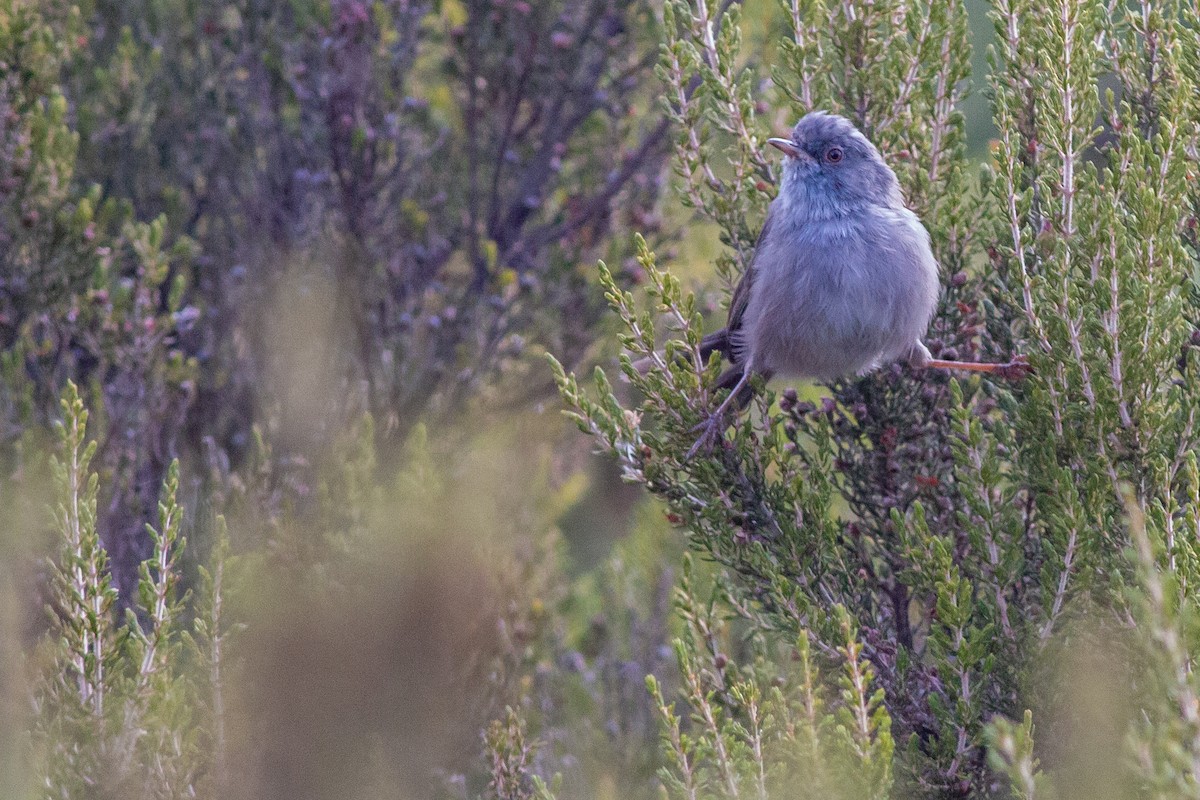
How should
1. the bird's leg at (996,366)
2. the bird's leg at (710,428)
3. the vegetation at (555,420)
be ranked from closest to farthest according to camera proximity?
the vegetation at (555,420)
the bird's leg at (710,428)
the bird's leg at (996,366)

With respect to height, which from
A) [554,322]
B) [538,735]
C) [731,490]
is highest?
[731,490]

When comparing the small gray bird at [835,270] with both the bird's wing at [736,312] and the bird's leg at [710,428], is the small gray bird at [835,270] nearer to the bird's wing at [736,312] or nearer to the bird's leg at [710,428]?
the bird's wing at [736,312]

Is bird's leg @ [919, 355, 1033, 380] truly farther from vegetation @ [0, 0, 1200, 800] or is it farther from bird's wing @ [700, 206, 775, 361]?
bird's wing @ [700, 206, 775, 361]

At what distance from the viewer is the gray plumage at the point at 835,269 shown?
354 cm

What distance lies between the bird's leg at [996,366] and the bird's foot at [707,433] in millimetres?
751

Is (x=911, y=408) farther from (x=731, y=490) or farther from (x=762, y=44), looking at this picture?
(x=762, y=44)

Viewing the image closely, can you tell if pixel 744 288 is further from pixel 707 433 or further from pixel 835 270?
pixel 707 433

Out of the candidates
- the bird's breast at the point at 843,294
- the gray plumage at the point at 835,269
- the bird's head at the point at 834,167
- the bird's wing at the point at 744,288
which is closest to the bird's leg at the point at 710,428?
the gray plumage at the point at 835,269

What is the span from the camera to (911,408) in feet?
11.4

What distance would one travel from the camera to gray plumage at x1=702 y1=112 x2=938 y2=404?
11.6ft

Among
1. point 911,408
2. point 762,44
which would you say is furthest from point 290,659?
point 762,44

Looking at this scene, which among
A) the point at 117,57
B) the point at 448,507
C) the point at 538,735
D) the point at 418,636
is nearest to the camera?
the point at 418,636

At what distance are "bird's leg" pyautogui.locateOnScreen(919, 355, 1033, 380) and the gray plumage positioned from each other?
63 mm

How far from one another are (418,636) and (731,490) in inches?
39.5
